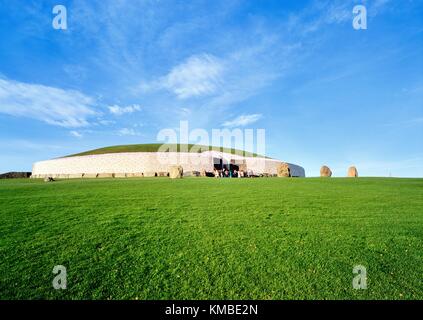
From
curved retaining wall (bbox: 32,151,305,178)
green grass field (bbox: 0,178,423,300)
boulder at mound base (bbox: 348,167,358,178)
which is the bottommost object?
green grass field (bbox: 0,178,423,300)

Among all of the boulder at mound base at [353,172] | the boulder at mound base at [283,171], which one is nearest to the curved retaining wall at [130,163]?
the boulder at mound base at [283,171]

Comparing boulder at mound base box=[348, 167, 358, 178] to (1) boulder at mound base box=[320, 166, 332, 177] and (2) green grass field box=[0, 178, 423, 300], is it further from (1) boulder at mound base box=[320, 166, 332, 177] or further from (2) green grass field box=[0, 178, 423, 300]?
(2) green grass field box=[0, 178, 423, 300]

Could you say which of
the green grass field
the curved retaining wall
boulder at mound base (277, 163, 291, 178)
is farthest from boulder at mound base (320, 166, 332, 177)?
the green grass field

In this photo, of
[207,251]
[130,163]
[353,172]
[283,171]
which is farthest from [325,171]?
[130,163]

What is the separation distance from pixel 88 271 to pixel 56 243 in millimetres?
2169

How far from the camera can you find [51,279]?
19.2 ft

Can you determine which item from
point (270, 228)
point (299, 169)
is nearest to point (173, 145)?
point (299, 169)

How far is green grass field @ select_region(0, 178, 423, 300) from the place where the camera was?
5.54 meters

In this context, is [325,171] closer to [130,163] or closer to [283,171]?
[283,171]

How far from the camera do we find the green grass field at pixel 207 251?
554cm

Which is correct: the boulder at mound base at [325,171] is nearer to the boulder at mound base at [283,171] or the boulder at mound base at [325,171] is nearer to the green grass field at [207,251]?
the boulder at mound base at [283,171]

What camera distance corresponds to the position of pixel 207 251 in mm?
7051
